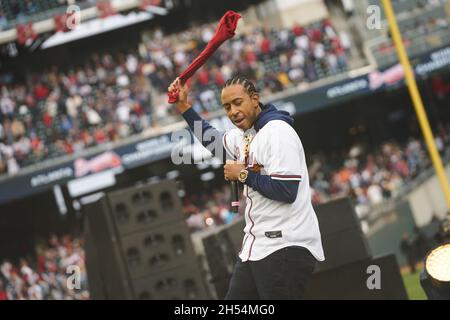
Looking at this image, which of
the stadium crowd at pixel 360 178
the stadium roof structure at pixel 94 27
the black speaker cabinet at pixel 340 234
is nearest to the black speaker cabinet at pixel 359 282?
the black speaker cabinet at pixel 340 234

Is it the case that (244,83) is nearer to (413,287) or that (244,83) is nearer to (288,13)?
(413,287)

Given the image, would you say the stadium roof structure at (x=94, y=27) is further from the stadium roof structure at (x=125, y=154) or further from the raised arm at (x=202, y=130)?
the raised arm at (x=202, y=130)

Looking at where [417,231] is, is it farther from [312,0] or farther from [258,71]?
[312,0]

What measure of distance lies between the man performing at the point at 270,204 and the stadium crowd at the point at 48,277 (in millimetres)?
12974

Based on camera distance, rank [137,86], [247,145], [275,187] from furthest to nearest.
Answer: [137,86]
[247,145]
[275,187]

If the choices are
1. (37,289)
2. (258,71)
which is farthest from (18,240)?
(258,71)

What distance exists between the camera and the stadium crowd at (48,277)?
1773 cm

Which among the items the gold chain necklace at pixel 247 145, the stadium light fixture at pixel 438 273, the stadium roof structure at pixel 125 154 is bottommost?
the stadium roof structure at pixel 125 154

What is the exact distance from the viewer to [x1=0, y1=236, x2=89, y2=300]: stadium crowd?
A: 17734 mm

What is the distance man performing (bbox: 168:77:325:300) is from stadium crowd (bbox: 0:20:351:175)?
1798cm

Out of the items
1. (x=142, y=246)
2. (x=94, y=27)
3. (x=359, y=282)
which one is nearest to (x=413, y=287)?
(x=142, y=246)

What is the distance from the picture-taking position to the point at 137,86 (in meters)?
23.8

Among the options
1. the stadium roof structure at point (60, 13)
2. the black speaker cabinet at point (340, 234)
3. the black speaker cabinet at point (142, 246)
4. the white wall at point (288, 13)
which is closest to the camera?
the black speaker cabinet at point (340, 234)

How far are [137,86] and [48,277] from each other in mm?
6809
